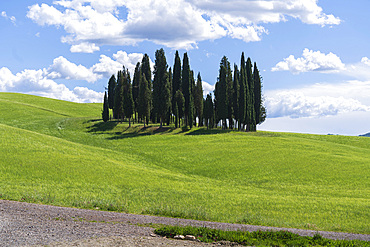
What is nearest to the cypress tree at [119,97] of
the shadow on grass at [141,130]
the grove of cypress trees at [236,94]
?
the shadow on grass at [141,130]

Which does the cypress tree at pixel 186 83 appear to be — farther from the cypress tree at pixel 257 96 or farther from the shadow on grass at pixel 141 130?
the cypress tree at pixel 257 96

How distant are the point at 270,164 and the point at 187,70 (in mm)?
47930

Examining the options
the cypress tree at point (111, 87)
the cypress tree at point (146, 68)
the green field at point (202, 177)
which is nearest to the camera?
the green field at point (202, 177)

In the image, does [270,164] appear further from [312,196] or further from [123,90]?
[123,90]

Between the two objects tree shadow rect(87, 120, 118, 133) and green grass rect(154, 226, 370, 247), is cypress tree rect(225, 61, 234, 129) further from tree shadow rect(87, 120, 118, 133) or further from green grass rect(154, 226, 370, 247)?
green grass rect(154, 226, 370, 247)

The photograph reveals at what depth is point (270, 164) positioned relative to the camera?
156ft

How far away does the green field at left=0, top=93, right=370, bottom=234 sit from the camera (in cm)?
2311

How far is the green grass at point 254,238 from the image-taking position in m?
13.7

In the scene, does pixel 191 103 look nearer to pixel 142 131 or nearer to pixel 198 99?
pixel 198 99

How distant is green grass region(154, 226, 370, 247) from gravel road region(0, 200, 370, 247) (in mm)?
787

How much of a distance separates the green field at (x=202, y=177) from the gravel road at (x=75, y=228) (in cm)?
272

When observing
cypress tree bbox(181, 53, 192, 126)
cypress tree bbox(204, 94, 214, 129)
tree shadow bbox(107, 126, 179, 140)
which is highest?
cypress tree bbox(181, 53, 192, 126)

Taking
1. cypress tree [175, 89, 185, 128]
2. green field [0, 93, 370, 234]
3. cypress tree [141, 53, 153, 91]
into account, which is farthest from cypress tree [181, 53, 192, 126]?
green field [0, 93, 370, 234]

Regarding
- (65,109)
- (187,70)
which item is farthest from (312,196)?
(65,109)
